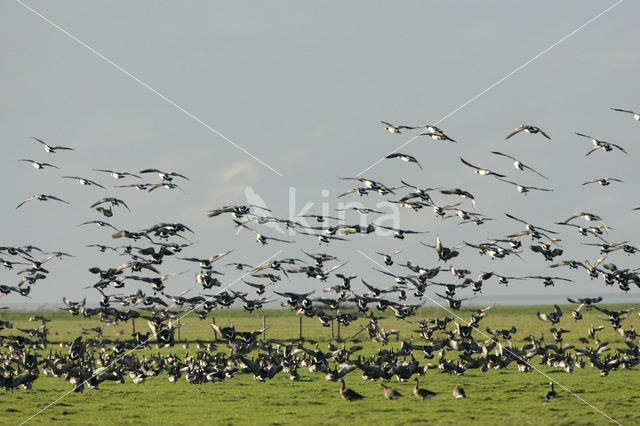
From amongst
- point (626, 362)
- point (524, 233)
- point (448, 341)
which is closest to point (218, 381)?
point (448, 341)

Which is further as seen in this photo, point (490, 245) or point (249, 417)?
point (490, 245)

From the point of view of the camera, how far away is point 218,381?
5022 cm

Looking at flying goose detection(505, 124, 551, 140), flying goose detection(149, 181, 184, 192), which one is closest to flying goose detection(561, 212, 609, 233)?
flying goose detection(505, 124, 551, 140)

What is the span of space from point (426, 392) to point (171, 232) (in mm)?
17746

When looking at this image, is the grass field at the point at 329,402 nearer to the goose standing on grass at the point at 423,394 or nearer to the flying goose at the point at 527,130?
the goose standing on grass at the point at 423,394

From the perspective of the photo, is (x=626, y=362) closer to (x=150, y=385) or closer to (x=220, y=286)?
(x=220, y=286)

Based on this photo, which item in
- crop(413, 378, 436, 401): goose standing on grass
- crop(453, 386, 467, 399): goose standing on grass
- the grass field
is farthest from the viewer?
crop(453, 386, 467, 399): goose standing on grass

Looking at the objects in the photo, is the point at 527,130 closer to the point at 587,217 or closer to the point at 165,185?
the point at 587,217

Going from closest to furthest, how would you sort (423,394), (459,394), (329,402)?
(423,394) → (459,394) → (329,402)

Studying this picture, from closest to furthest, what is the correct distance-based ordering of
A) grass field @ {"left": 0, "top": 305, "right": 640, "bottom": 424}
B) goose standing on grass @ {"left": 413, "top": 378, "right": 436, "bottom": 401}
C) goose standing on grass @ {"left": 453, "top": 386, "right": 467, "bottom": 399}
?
1. grass field @ {"left": 0, "top": 305, "right": 640, "bottom": 424}
2. goose standing on grass @ {"left": 413, "top": 378, "right": 436, "bottom": 401}
3. goose standing on grass @ {"left": 453, "top": 386, "right": 467, "bottom": 399}

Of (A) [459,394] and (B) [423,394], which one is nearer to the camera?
(B) [423,394]

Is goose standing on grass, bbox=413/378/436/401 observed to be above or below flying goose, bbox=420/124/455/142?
below

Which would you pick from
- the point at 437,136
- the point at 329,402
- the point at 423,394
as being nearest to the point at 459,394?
the point at 423,394

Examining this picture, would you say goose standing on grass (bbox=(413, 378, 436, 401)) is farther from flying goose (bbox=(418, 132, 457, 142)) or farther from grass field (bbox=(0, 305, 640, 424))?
flying goose (bbox=(418, 132, 457, 142))
